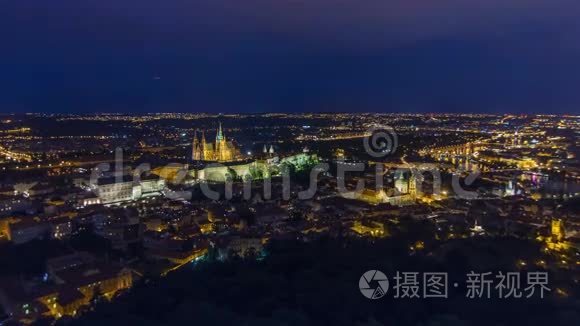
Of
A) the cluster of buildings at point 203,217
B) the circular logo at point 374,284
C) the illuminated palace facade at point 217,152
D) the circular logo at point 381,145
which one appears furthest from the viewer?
the circular logo at point 381,145

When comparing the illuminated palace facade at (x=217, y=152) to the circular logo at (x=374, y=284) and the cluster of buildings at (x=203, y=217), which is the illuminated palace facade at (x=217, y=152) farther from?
the circular logo at (x=374, y=284)

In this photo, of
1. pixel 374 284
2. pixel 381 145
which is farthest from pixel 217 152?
pixel 374 284

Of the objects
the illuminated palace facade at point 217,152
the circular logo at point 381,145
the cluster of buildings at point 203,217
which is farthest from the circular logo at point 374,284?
the circular logo at point 381,145

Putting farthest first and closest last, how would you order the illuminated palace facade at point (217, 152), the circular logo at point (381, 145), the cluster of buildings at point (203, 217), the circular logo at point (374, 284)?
the circular logo at point (381, 145)
the illuminated palace facade at point (217, 152)
the cluster of buildings at point (203, 217)
the circular logo at point (374, 284)

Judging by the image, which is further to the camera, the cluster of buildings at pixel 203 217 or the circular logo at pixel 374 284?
the cluster of buildings at pixel 203 217

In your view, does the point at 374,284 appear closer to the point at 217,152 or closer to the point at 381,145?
the point at 217,152

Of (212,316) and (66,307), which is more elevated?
(212,316)

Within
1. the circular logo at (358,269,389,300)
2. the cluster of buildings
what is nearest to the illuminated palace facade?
the cluster of buildings

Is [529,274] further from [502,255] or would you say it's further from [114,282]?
[114,282]

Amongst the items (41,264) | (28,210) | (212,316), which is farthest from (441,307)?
(28,210)
